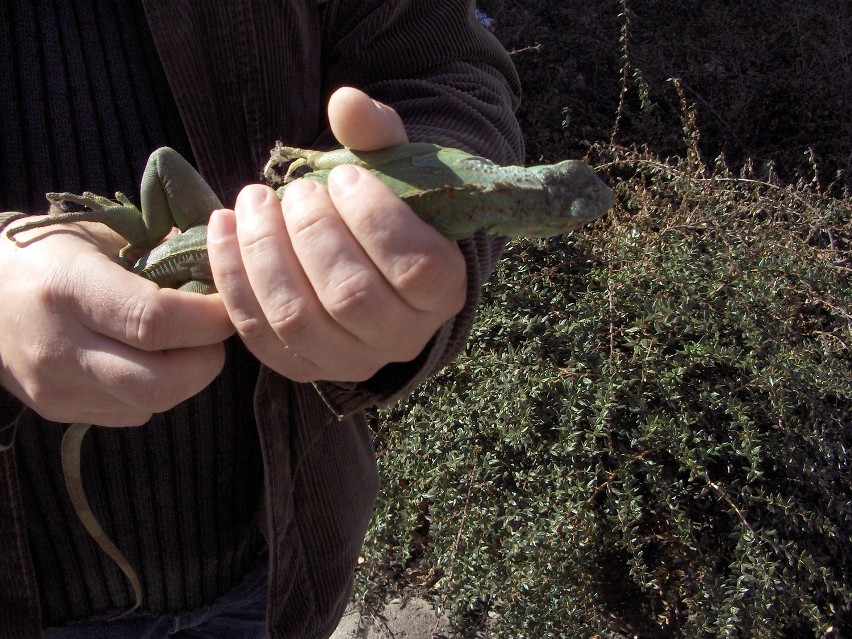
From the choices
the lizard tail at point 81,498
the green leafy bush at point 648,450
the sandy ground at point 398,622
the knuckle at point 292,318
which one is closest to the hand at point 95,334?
the knuckle at point 292,318

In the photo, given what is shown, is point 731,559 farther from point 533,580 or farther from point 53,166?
point 53,166

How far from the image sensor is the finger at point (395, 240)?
38.6 inches

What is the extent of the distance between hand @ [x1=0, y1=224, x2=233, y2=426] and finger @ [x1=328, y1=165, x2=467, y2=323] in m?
0.27

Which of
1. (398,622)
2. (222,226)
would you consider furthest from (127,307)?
(398,622)

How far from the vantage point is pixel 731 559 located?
2668mm

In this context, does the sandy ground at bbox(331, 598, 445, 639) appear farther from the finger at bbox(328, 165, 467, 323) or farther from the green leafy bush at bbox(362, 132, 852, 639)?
the finger at bbox(328, 165, 467, 323)

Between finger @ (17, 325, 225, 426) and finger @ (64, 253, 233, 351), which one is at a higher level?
finger @ (64, 253, 233, 351)

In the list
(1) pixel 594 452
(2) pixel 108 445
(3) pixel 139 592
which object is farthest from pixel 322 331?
(1) pixel 594 452

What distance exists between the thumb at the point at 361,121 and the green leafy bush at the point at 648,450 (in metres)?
1.66

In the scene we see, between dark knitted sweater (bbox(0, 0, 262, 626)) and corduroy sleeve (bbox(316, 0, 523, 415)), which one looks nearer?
dark knitted sweater (bbox(0, 0, 262, 626))

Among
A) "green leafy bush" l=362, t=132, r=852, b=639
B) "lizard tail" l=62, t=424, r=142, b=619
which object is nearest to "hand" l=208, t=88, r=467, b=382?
"lizard tail" l=62, t=424, r=142, b=619

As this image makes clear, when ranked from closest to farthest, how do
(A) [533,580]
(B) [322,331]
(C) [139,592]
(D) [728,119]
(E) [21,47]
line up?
(B) [322,331]
(E) [21,47]
(C) [139,592]
(A) [533,580]
(D) [728,119]

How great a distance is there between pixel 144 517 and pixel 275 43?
953 mm

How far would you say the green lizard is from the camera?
1109mm
